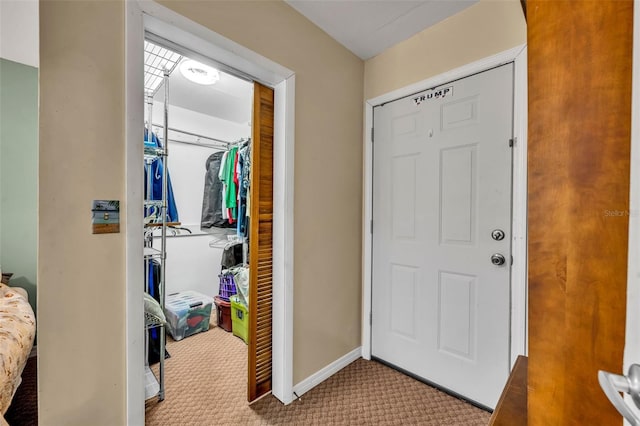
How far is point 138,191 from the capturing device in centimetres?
113

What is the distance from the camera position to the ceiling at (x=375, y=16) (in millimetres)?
1634

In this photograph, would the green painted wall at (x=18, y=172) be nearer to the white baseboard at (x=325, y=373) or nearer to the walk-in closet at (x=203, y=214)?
the walk-in closet at (x=203, y=214)

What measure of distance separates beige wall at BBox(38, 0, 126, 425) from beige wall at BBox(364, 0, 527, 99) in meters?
1.64

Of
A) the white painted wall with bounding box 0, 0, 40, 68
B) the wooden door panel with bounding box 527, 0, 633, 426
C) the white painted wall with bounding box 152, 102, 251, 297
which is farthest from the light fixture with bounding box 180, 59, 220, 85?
the wooden door panel with bounding box 527, 0, 633, 426

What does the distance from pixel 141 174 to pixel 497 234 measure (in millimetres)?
1837

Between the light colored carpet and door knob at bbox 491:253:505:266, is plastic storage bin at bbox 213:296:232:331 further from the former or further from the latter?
door knob at bbox 491:253:505:266

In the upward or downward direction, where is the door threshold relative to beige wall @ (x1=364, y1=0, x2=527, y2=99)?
downward

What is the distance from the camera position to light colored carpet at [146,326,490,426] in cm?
154

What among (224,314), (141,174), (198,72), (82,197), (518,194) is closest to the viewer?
(82,197)

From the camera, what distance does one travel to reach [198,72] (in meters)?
2.18

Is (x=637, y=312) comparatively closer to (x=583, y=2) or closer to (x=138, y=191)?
(x=583, y=2)

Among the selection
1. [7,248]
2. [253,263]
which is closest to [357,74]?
[253,263]

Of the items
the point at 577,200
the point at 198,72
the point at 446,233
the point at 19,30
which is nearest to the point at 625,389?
the point at 577,200

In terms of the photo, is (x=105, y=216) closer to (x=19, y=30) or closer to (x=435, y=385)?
(x=19, y=30)
